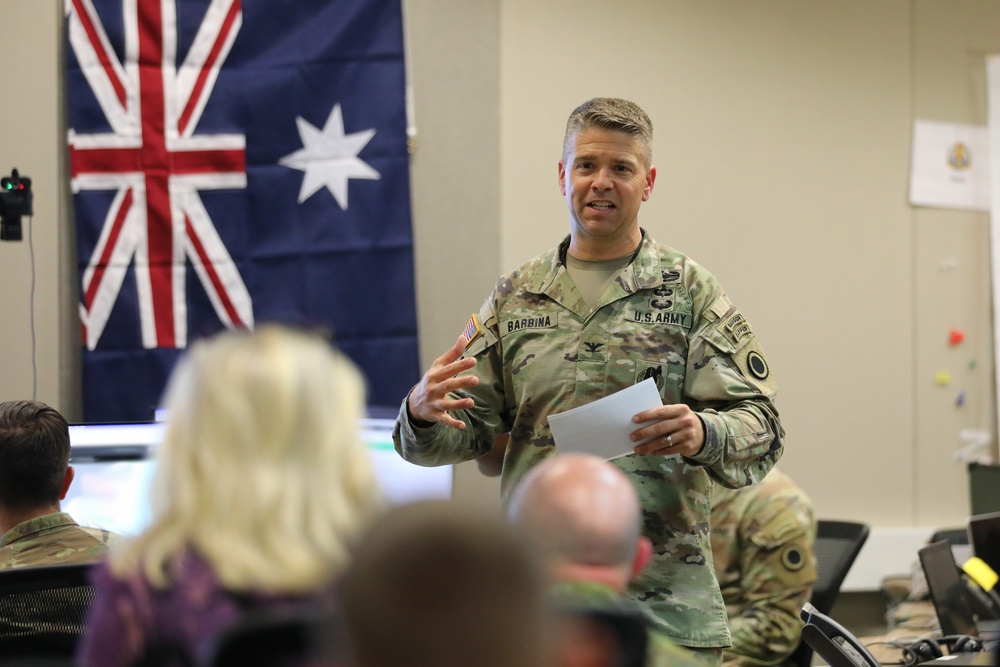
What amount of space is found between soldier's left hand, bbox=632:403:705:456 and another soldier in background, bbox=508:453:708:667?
0.71 meters

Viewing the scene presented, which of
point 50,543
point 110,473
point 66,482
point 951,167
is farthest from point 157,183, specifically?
point 951,167

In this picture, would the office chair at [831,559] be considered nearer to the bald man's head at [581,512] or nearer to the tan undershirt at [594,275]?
the tan undershirt at [594,275]

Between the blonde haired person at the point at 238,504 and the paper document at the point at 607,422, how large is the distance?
949 millimetres

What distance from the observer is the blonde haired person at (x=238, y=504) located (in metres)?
1.12

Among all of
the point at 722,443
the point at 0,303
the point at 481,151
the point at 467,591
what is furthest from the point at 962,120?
the point at 467,591

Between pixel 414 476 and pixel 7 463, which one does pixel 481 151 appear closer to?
pixel 414 476

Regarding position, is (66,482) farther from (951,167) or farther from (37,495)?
(951,167)

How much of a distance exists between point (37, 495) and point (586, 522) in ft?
5.02

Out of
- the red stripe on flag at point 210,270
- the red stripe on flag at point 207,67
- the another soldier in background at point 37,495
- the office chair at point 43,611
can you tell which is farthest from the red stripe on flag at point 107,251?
the office chair at point 43,611

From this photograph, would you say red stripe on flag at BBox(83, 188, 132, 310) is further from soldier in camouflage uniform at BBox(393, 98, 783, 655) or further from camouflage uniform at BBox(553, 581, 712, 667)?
camouflage uniform at BBox(553, 581, 712, 667)

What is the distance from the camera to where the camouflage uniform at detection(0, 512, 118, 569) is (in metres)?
2.19

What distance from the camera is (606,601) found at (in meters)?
1.03

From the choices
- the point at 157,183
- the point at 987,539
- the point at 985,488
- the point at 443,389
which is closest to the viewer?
the point at 443,389

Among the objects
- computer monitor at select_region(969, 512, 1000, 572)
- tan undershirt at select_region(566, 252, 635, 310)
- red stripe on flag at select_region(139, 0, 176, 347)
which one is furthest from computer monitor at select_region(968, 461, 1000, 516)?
red stripe on flag at select_region(139, 0, 176, 347)
